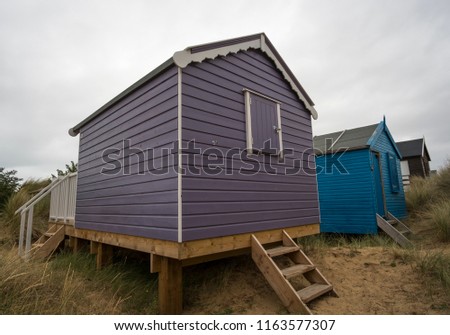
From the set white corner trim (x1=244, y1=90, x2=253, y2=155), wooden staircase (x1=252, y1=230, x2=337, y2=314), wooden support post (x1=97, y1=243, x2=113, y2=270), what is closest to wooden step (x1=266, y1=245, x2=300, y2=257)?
wooden staircase (x1=252, y1=230, x2=337, y2=314)

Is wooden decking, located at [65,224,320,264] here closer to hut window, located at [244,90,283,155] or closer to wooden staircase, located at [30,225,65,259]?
hut window, located at [244,90,283,155]

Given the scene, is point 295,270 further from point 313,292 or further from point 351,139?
point 351,139

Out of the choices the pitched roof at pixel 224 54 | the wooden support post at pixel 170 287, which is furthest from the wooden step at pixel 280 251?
the pitched roof at pixel 224 54

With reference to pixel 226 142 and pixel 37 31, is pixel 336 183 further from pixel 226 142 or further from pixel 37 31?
pixel 37 31

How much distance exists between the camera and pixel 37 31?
700 cm

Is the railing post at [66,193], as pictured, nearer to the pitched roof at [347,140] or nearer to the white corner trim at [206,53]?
the white corner trim at [206,53]

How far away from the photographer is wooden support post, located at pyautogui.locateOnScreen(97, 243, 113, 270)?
5645 mm

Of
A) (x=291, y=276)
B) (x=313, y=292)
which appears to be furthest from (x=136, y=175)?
(x=313, y=292)

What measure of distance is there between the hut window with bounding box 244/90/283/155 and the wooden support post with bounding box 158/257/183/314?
7.51ft

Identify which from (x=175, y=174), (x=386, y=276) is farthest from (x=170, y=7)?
(x=386, y=276)

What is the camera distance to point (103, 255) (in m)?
5.70

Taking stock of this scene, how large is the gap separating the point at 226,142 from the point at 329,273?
10.7ft

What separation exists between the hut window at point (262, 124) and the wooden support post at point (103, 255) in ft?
13.1

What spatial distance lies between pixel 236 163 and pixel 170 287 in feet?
7.21
